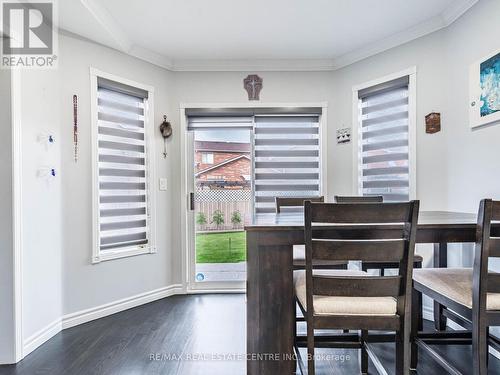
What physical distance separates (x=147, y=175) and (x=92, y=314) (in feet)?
4.45

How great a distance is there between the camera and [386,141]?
9.71 ft

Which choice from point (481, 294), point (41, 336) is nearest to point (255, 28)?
point (481, 294)

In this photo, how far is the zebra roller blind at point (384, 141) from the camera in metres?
2.86

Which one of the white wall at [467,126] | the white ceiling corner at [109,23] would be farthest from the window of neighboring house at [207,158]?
the white wall at [467,126]

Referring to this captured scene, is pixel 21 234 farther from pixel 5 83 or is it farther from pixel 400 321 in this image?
pixel 400 321

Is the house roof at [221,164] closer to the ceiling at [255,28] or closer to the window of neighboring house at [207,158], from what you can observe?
the window of neighboring house at [207,158]

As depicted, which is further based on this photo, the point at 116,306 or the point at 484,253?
the point at 116,306

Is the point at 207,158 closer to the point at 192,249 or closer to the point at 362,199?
the point at 192,249

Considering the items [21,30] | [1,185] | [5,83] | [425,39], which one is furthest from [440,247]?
[21,30]

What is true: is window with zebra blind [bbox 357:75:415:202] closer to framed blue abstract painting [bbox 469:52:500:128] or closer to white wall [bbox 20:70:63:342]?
framed blue abstract painting [bbox 469:52:500:128]

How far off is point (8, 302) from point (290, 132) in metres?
2.83

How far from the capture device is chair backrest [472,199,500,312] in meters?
1.24

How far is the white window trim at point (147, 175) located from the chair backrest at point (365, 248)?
7.00ft

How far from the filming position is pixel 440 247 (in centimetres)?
220
